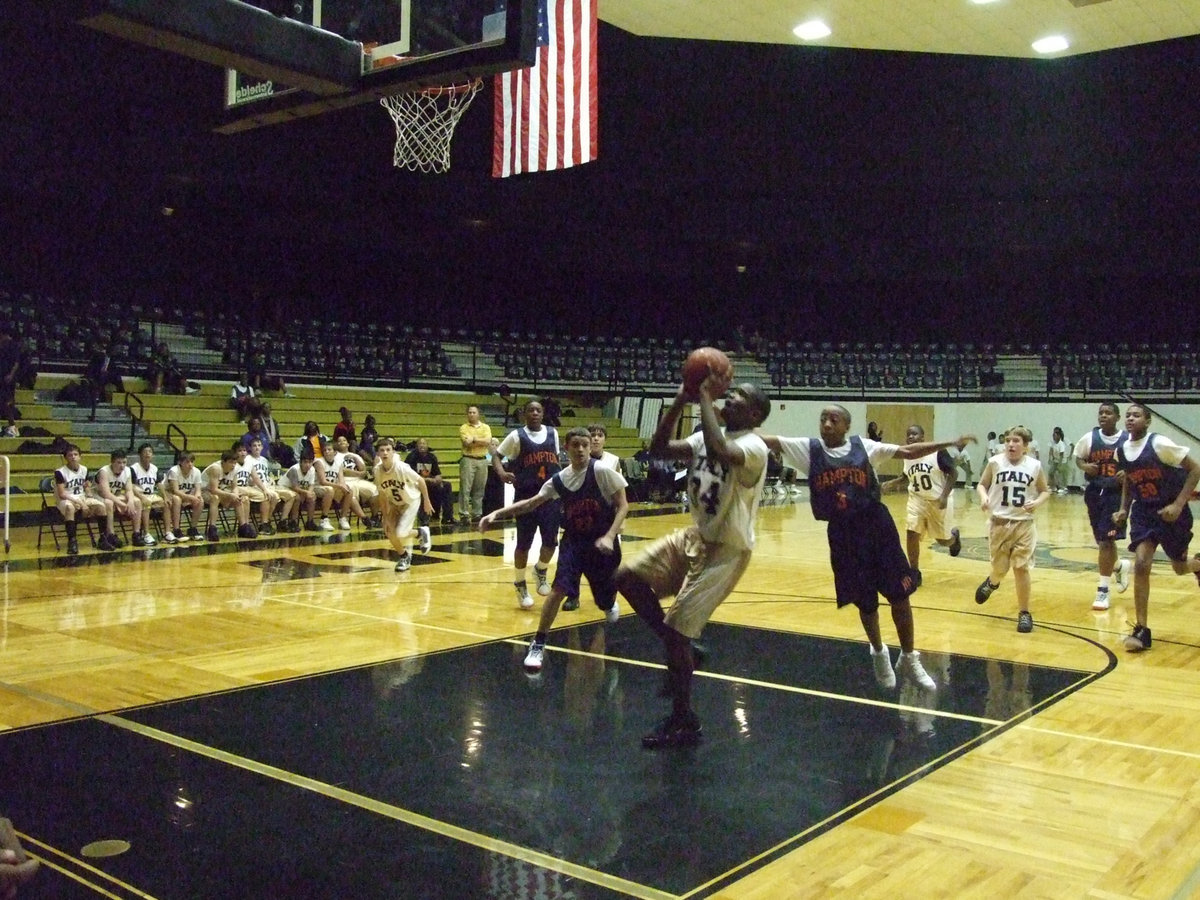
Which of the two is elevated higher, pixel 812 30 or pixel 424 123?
pixel 812 30

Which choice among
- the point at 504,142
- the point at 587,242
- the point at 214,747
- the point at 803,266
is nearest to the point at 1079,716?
the point at 214,747

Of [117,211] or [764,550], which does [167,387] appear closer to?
[117,211]

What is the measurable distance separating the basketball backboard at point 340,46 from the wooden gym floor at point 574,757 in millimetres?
3153

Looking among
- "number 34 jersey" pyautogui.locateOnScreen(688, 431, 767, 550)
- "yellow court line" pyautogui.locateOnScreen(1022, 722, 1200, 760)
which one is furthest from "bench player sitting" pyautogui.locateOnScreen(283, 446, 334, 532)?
"yellow court line" pyautogui.locateOnScreen(1022, 722, 1200, 760)

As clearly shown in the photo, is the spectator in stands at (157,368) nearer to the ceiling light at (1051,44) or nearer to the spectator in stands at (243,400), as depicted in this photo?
the spectator in stands at (243,400)

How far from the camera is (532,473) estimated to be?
9.09m

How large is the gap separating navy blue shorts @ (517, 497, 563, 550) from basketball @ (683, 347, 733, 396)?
13.3 ft

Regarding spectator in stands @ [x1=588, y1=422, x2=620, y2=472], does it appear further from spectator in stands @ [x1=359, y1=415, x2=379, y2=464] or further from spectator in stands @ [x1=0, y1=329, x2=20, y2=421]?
spectator in stands @ [x1=0, y1=329, x2=20, y2=421]

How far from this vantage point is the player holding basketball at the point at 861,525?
5820 millimetres

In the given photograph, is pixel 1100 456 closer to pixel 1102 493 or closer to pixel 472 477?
pixel 1102 493

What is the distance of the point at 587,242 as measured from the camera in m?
25.1

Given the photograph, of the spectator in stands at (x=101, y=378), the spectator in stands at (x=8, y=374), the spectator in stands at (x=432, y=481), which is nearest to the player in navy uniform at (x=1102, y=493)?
the spectator in stands at (x=432, y=481)

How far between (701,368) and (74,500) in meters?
9.96

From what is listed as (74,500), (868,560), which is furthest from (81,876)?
(74,500)
